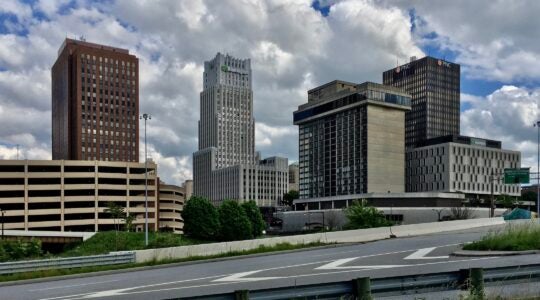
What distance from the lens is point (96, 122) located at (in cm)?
17088

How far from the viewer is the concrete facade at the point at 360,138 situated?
161 meters

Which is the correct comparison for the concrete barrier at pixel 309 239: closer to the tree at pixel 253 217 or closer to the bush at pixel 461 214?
the bush at pixel 461 214

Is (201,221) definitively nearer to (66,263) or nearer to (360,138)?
(66,263)

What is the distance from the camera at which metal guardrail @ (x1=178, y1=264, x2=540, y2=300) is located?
8.35 metres

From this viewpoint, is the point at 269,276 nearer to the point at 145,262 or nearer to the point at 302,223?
the point at 145,262

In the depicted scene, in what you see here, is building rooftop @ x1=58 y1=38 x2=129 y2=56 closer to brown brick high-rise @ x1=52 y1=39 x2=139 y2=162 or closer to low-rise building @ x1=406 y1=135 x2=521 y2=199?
brown brick high-rise @ x1=52 y1=39 x2=139 y2=162

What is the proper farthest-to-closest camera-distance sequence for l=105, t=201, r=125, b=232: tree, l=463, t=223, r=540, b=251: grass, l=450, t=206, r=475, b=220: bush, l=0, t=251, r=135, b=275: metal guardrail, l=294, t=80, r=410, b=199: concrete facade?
1. l=294, t=80, r=410, b=199: concrete facade
2. l=105, t=201, r=125, b=232: tree
3. l=450, t=206, r=475, b=220: bush
4. l=0, t=251, r=135, b=275: metal guardrail
5. l=463, t=223, r=540, b=251: grass

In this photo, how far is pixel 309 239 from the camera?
108ft

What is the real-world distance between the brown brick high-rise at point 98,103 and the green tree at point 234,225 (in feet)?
290

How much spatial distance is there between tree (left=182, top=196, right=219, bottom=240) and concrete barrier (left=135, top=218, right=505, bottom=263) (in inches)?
2225

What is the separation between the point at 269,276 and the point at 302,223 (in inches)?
4812

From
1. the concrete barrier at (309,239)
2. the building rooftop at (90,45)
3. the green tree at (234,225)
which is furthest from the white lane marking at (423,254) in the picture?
the building rooftop at (90,45)

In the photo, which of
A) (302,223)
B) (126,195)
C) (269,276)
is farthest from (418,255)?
(302,223)

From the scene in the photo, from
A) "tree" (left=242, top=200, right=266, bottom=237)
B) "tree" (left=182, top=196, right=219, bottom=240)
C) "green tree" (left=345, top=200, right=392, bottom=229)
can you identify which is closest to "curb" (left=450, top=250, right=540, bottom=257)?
"green tree" (left=345, top=200, right=392, bottom=229)
